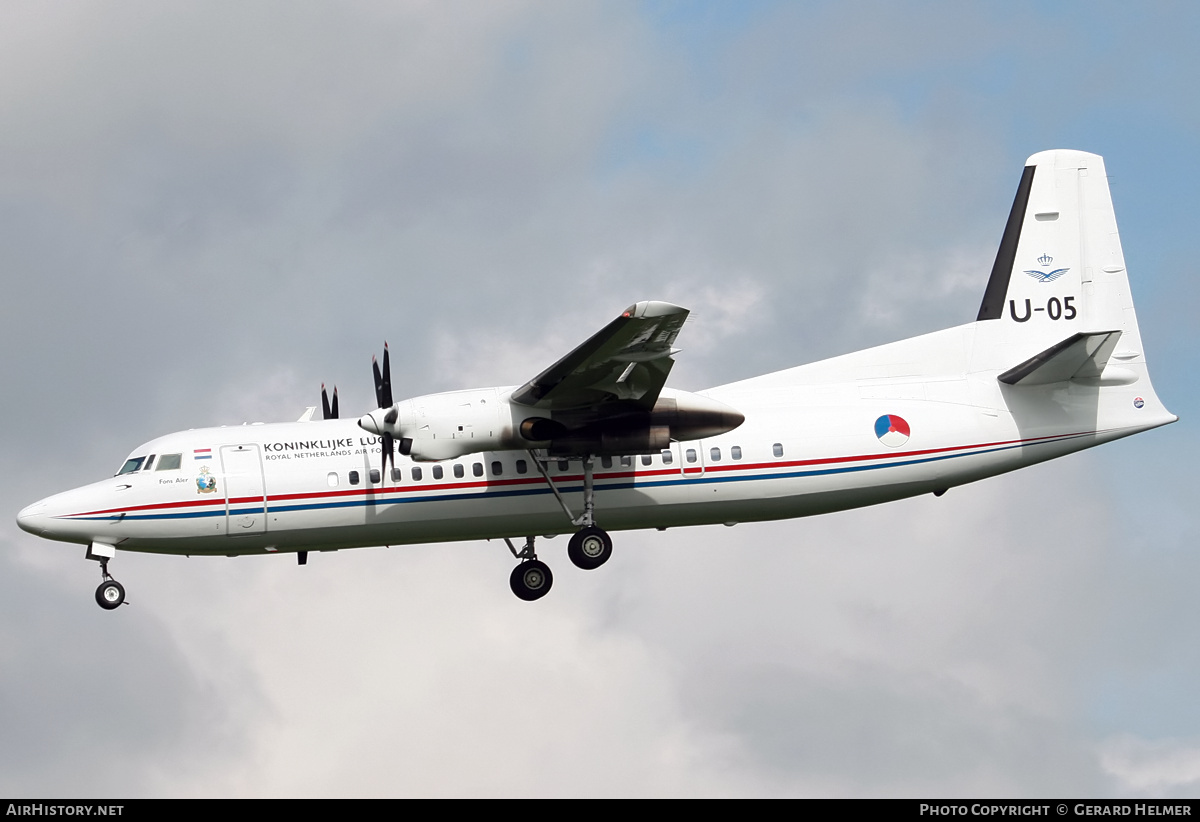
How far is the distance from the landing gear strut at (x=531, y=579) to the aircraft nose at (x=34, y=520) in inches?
297

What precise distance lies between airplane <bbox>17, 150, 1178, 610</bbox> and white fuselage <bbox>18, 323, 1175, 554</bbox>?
0.03 m

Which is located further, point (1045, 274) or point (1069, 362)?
point (1045, 274)

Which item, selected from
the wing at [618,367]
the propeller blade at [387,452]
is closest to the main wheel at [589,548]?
the wing at [618,367]

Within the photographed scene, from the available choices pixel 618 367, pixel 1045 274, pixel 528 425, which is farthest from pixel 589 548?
pixel 1045 274

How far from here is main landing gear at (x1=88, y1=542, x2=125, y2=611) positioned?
25.7m

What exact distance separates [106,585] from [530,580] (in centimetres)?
696

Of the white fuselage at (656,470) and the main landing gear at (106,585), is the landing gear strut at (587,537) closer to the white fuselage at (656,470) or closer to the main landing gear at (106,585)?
Answer: the white fuselage at (656,470)

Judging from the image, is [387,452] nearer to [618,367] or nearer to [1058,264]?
[618,367]

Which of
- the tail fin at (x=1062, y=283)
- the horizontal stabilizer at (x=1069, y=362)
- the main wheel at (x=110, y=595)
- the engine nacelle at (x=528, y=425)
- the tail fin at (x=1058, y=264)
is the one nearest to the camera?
the engine nacelle at (x=528, y=425)

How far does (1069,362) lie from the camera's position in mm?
27688

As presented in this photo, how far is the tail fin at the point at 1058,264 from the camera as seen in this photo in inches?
1177

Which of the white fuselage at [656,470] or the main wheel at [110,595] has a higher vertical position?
the white fuselage at [656,470]

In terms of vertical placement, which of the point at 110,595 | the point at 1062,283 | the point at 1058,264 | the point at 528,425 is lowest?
the point at 110,595

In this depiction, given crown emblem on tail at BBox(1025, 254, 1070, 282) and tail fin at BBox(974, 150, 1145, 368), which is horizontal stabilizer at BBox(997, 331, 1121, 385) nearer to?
tail fin at BBox(974, 150, 1145, 368)
